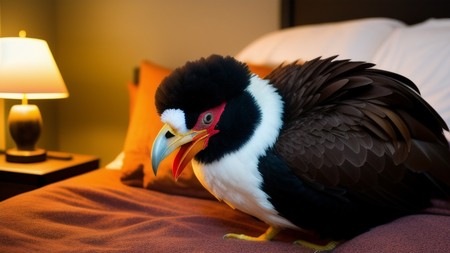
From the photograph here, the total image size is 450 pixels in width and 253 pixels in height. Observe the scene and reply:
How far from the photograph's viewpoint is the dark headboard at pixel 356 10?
152 cm

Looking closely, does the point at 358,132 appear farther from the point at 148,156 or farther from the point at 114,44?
the point at 114,44

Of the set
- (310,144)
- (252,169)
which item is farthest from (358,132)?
(252,169)

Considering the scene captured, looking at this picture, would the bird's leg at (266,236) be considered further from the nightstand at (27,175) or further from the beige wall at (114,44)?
the beige wall at (114,44)

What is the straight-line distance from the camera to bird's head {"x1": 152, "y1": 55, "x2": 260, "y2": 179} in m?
0.77

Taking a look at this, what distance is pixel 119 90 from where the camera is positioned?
2.10m

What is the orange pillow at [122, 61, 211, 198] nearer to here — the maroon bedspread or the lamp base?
the maroon bedspread

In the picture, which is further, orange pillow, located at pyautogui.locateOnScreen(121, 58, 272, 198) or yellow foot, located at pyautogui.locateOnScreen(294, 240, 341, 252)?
orange pillow, located at pyautogui.locateOnScreen(121, 58, 272, 198)

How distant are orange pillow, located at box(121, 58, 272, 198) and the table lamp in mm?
363

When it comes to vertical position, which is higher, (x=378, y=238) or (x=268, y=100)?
(x=268, y=100)

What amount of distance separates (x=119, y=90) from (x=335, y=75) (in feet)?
4.79

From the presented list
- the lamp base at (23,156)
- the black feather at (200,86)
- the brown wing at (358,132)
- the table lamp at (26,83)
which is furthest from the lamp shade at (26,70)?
the brown wing at (358,132)

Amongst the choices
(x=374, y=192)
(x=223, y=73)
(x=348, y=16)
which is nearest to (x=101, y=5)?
(x=348, y=16)

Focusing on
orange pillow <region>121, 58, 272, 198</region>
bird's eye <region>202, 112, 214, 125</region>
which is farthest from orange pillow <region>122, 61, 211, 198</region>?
bird's eye <region>202, 112, 214, 125</region>

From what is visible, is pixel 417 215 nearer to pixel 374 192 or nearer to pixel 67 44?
pixel 374 192
